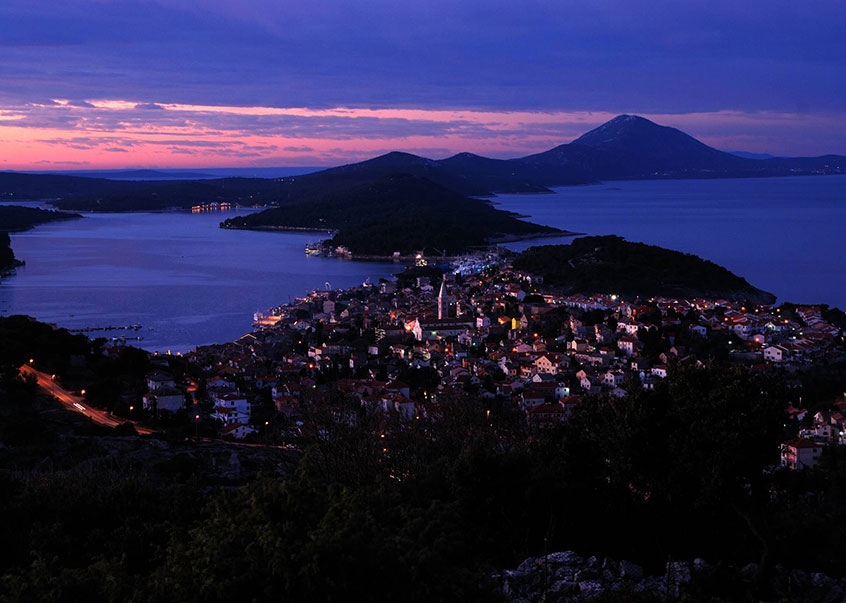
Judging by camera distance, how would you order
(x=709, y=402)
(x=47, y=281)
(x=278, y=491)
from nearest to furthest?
(x=278, y=491)
(x=709, y=402)
(x=47, y=281)

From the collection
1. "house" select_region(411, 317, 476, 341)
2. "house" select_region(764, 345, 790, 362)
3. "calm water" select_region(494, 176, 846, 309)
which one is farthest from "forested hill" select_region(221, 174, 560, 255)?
"house" select_region(764, 345, 790, 362)

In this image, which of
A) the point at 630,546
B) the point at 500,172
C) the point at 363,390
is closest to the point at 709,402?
the point at 630,546

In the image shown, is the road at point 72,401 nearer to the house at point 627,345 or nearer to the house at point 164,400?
the house at point 164,400

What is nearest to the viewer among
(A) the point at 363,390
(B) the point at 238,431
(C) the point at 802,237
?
(B) the point at 238,431

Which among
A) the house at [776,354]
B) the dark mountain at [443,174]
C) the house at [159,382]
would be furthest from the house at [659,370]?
the dark mountain at [443,174]

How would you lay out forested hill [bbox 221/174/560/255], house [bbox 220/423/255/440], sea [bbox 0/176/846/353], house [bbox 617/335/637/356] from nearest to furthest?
house [bbox 220/423/255/440] < house [bbox 617/335/637/356] < sea [bbox 0/176/846/353] < forested hill [bbox 221/174/560/255]

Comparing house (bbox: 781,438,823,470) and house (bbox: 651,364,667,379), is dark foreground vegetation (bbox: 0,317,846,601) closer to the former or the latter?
house (bbox: 781,438,823,470)

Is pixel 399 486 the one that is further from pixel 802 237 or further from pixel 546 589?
pixel 802 237
